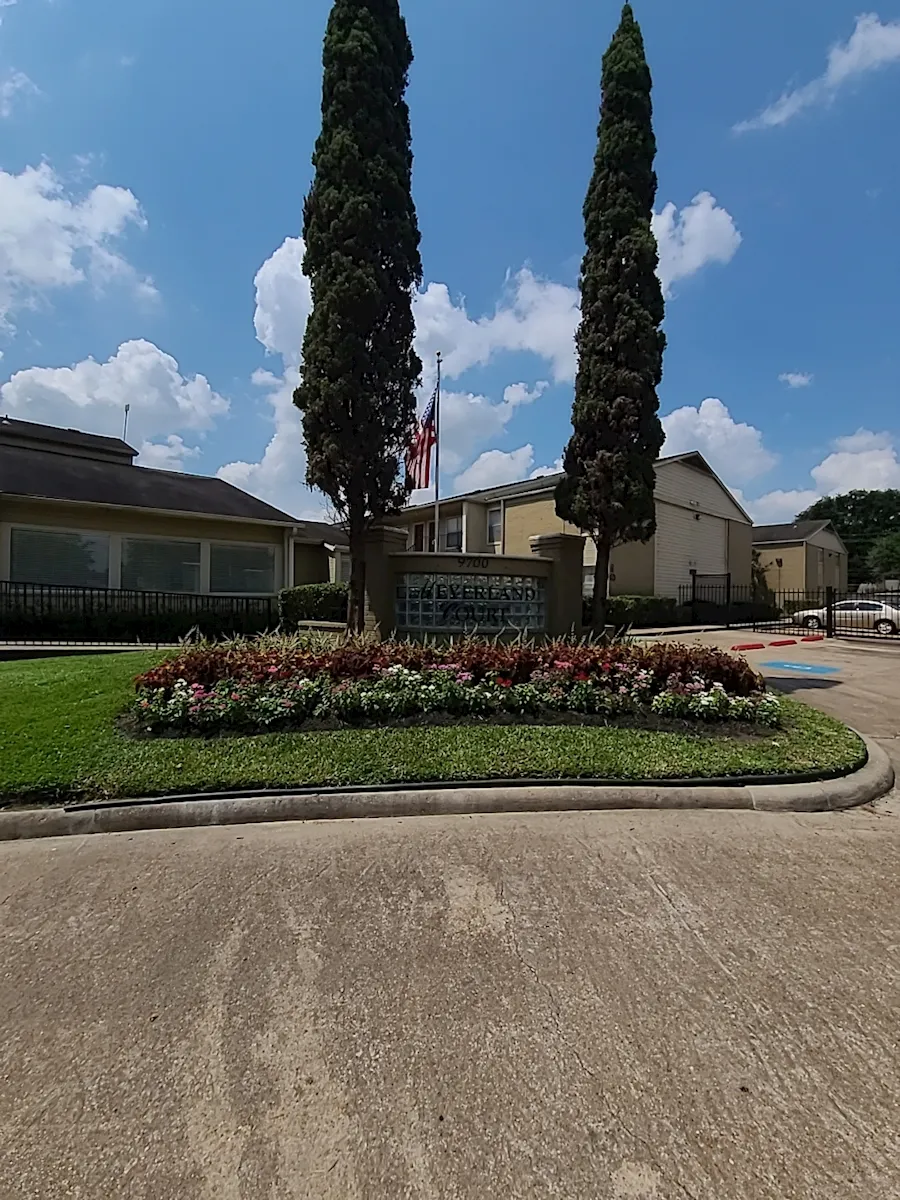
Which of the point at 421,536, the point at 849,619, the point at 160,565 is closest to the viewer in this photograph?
the point at 160,565

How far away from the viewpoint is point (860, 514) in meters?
97.9

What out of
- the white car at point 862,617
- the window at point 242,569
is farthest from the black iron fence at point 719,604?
the window at point 242,569

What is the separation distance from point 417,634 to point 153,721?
3.96 metres

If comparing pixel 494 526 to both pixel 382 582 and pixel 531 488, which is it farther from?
pixel 382 582

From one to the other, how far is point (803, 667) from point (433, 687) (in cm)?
1046

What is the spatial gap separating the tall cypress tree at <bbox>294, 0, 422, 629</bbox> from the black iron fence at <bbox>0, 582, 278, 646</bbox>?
22.0 feet

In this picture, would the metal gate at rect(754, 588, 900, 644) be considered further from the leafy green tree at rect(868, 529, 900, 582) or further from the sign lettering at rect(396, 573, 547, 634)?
Answer: the leafy green tree at rect(868, 529, 900, 582)

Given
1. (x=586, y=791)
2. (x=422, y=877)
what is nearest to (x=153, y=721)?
(x=422, y=877)

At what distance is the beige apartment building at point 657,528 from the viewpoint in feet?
88.0

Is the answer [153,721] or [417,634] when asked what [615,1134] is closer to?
[153,721]

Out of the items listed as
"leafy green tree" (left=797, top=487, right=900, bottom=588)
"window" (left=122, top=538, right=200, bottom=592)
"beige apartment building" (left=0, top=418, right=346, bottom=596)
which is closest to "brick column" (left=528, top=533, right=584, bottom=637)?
"beige apartment building" (left=0, top=418, right=346, bottom=596)

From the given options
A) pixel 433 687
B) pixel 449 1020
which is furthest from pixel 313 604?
pixel 449 1020

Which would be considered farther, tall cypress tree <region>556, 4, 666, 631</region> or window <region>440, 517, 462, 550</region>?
window <region>440, 517, 462, 550</region>

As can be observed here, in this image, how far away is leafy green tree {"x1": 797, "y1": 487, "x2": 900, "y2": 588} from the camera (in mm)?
92375
